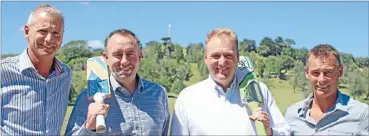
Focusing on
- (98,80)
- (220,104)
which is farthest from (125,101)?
(220,104)

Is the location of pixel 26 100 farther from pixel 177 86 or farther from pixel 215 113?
pixel 177 86

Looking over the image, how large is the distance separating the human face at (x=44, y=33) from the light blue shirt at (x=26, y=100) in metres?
0.23

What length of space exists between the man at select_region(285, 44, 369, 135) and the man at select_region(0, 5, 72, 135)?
3.69 metres

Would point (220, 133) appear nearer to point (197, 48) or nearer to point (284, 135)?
point (284, 135)

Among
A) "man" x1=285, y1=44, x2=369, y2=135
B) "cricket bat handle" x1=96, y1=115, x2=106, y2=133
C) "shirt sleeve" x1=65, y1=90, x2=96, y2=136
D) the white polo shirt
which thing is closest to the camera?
"cricket bat handle" x1=96, y1=115, x2=106, y2=133

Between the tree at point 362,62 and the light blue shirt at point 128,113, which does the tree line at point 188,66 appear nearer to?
the tree at point 362,62

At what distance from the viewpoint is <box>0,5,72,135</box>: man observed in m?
6.73

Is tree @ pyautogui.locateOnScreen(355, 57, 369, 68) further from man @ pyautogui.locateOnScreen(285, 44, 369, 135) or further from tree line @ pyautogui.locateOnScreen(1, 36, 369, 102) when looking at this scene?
man @ pyautogui.locateOnScreen(285, 44, 369, 135)

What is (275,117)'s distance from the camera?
7156 millimetres

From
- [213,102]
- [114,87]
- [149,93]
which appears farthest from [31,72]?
[213,102]

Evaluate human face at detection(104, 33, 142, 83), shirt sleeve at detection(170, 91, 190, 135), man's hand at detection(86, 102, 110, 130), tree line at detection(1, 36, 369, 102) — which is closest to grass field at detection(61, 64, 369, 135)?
tree line at detection(1, 36, 369, 102)

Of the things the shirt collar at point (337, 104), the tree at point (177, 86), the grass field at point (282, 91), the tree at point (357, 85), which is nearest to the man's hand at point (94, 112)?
the shirt collar at point (337, 104)

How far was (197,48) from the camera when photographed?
194625 millimetres

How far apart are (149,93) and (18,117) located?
1908 millimetres
